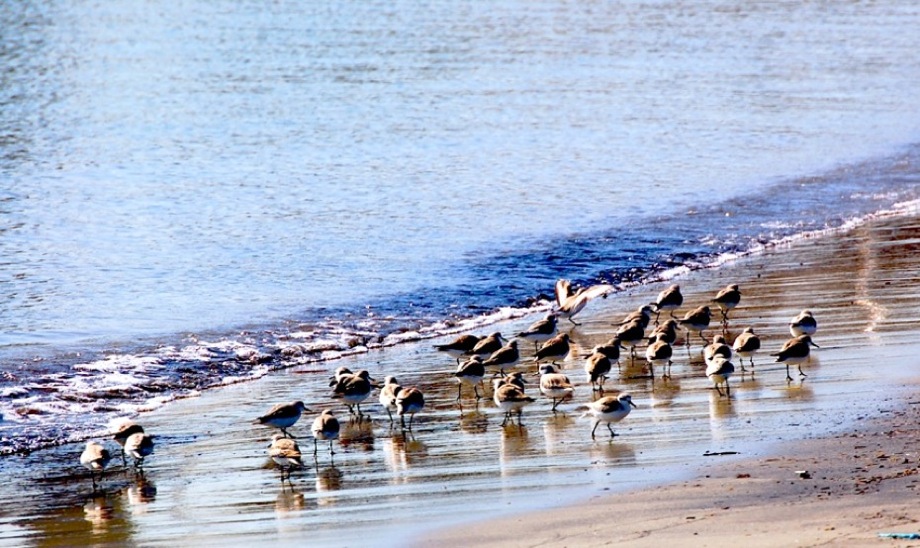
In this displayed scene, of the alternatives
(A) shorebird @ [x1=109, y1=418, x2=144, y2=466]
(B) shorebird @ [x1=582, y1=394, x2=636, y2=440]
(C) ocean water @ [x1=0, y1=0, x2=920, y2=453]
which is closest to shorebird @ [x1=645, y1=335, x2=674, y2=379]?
(B) shorebird @ [x1=582, y1=394, x2=636, y2=440]

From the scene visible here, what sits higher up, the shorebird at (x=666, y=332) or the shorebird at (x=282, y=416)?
the shorebird at (x=666, y=332)

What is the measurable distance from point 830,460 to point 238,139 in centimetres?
2409

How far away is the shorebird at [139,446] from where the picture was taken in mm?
11148

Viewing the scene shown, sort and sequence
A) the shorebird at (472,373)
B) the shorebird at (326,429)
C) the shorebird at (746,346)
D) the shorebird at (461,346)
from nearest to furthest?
the shorebird at (326,429) < the shorebird at (472,373) < the shorebird at (746,346) < the shorebird at (461,346)

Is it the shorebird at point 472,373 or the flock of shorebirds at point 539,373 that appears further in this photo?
the shorebird at point 472,373

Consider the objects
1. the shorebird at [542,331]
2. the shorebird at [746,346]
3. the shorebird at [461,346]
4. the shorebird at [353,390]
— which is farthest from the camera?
the shorebird at [542,331]

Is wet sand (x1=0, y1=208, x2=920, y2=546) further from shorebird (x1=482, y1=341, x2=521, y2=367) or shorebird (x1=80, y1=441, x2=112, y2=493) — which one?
shorebird (x1=482, y1=341, x2=521, y2=367)

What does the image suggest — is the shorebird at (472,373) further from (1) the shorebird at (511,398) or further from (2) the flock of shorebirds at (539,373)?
(1) the shorebird at (511,398)

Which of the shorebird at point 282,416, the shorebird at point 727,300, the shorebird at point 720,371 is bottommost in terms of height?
the shorebird at point 720,371

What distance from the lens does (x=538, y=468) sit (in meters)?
10.4

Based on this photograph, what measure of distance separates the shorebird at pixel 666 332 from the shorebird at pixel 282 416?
3740 mm

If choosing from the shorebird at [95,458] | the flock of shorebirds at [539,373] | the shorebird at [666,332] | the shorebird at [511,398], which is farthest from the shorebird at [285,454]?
the shorebird at [666,332]

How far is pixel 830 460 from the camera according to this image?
9.78m

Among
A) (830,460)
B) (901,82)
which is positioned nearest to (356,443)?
(830,460)
